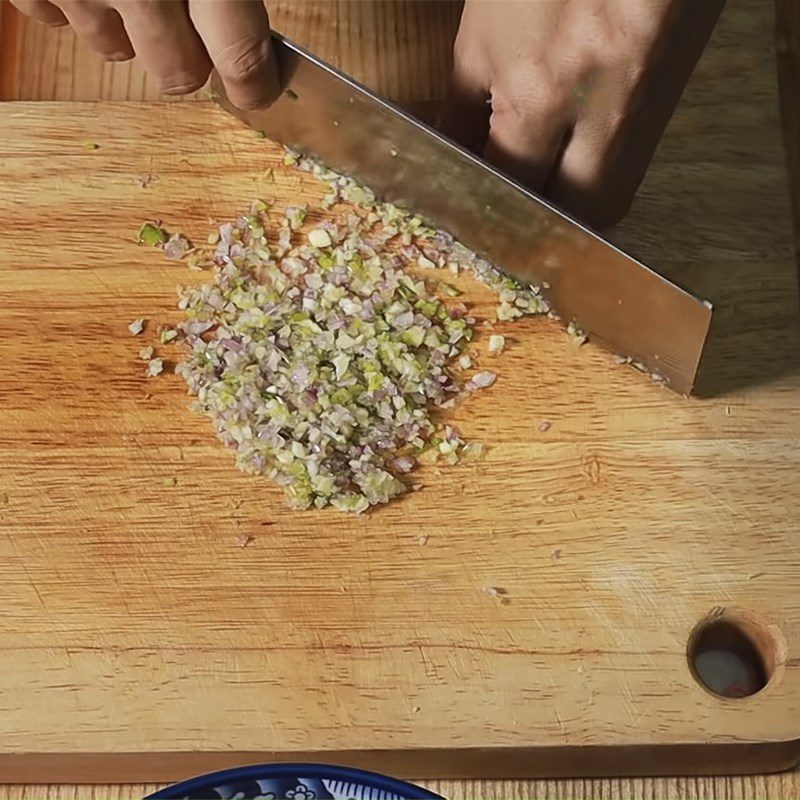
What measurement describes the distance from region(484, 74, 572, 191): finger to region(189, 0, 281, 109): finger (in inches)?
10.2

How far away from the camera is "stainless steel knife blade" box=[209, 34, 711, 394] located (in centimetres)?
128

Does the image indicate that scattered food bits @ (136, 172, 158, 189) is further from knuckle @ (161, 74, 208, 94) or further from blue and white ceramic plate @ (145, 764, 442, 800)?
blue and white ceramic plate @ (145, 764, 442, 800)

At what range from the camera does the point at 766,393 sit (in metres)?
1.35

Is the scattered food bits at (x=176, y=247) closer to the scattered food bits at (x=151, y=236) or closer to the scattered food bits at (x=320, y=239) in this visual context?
the scattered food bits at (x=151, y=236)

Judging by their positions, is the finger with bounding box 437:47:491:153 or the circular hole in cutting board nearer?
the circular hole in cutting board

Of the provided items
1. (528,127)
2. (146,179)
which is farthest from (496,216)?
(146,179)

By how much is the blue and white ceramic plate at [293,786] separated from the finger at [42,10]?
863 millimetres

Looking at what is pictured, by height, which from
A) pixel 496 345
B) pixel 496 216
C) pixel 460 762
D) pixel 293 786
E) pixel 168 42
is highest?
pixel 168 42

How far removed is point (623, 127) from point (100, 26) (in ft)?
1.92

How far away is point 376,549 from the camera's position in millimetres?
1265

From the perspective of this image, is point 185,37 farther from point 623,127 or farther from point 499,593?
point 499,593

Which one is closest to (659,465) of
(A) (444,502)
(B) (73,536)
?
(A) (444,502)

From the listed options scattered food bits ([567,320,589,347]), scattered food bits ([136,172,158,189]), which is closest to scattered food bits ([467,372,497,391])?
scattered food bits ([567,320,589,347])

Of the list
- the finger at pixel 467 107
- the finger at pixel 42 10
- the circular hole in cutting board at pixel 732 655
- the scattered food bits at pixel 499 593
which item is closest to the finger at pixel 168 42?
the finger at pixel 42 10
